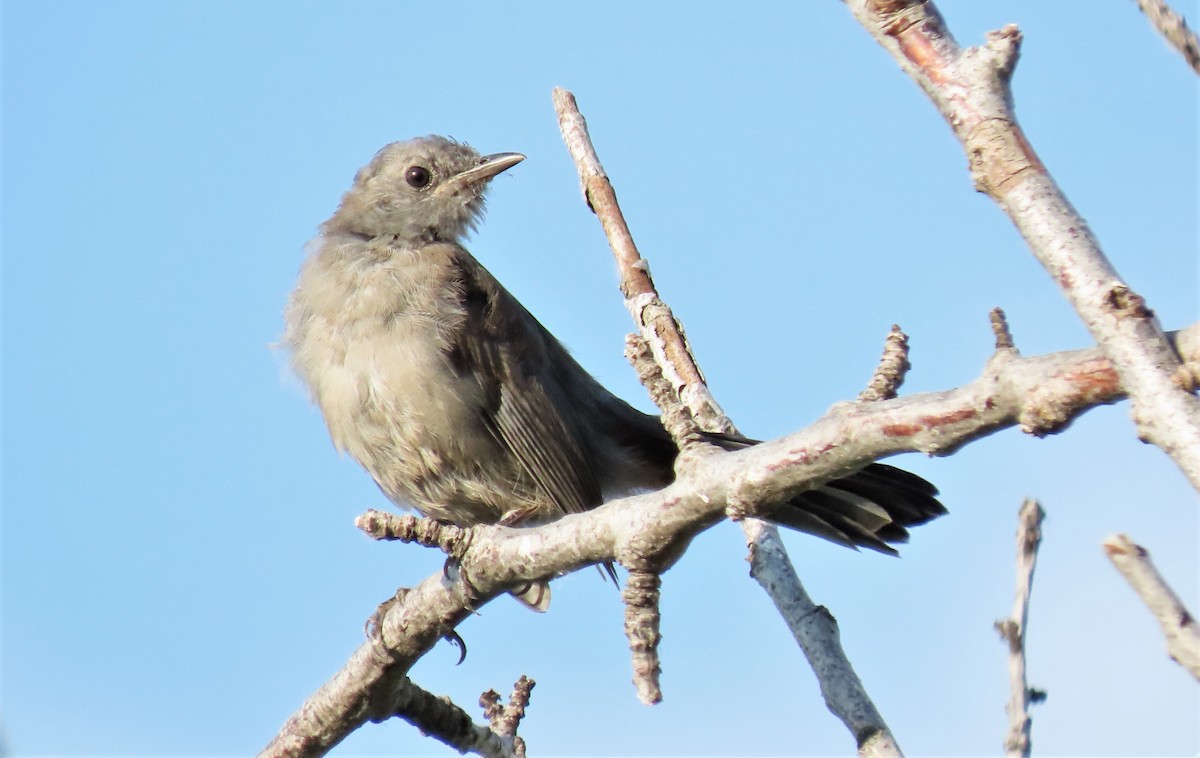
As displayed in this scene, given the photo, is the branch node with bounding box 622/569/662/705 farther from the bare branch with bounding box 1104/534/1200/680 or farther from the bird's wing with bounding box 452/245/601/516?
the bird's wing with bounding box 452/245/601/516

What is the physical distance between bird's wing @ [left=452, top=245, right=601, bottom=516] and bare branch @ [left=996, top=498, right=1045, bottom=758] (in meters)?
3.93

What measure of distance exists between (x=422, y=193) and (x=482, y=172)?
0.35 metres

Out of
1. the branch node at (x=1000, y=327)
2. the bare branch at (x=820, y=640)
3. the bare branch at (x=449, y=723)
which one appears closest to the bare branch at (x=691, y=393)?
the bare branch at (x=820, y=640)

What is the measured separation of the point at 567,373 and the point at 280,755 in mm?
2965

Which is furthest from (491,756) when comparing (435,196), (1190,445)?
(435,196)

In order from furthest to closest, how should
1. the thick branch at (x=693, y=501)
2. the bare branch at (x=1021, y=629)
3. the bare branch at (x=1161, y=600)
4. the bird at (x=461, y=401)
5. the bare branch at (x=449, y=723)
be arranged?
the bird at (x=461, y=401) → the bare branch at (x=449, y=723) → the thick branch at (x=693, y=501) → the bare branch at (x=1021, y=629) → the bare branch at (x=1161, y=600)

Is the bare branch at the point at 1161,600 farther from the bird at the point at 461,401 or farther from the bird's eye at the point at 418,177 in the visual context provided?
the bird's eye at the point at 418,177

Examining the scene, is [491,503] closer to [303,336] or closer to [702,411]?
[303,336]

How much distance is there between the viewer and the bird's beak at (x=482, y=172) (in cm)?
736

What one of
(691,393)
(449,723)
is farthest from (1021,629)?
(449,723)

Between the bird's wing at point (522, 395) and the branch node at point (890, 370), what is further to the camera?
the bird's wing at point (522, 395)

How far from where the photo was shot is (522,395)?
6.57 m

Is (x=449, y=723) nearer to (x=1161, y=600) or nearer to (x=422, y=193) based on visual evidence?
(x=1161, y=600)

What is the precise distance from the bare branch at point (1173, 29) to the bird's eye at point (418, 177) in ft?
17.8
